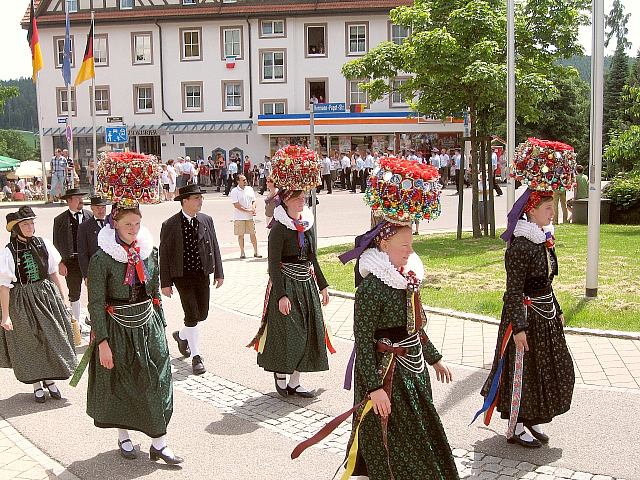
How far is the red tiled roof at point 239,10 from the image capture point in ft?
146

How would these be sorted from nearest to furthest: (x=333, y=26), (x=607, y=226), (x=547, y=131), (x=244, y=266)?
(x=244, y=266) → (x=607, y=226) → (x=333, y=26) → (x=547, y=131)

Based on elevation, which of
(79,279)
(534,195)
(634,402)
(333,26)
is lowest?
(634,402)

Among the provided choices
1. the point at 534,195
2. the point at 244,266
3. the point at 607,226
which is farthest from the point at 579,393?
the point at 607,226

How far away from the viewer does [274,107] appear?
151 ft

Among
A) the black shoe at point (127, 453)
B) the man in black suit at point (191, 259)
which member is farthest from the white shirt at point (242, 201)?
the black shoe at point (127, 453)

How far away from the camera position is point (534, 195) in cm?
591

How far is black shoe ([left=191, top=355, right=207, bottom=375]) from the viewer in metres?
8.24

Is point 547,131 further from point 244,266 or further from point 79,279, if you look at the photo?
point 79,279

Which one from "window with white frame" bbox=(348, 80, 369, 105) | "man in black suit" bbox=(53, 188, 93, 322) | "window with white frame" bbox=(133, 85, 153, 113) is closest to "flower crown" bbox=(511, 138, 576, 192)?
"man in black suit" bbox=(53, 188, 93, 322)

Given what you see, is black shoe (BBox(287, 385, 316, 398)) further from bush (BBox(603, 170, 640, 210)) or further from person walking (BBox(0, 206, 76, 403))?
bush (BBox(603, 170, 640, 210))

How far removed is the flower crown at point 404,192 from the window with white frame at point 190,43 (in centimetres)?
4384

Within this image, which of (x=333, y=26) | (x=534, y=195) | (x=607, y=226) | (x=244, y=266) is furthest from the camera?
(x=333, y=26)

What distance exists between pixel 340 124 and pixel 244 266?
91.2 feet

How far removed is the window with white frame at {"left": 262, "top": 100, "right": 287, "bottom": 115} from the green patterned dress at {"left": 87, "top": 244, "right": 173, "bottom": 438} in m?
40.7
